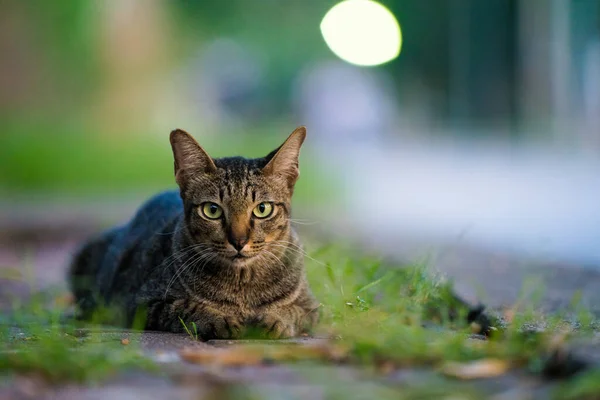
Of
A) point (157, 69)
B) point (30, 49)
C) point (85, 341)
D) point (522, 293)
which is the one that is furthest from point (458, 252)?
point (157, 69)

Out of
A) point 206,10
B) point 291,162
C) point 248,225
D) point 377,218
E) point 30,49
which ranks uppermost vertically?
point 206,10

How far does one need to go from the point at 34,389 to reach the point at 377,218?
8.47 m

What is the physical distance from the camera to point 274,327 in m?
3.71

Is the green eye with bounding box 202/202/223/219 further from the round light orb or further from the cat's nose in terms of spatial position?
the round light orb

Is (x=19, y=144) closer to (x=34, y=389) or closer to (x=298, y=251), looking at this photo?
(x=298, y=251)

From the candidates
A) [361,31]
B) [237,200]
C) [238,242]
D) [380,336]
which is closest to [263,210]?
[237,200]

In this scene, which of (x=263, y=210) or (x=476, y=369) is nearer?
(x=476, y=369)

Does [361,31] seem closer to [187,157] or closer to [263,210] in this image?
[187,157]

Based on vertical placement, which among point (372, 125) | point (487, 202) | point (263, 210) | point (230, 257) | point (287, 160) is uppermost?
point (372, 125)

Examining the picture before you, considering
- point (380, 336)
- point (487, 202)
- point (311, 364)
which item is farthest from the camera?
point (487, 202)

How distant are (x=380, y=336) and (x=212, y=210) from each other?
116 centimetres

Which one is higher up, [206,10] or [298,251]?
[206,10]

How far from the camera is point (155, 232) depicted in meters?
4.63

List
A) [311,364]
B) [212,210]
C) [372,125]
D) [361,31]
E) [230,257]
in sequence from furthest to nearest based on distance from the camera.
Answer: [372,125]
[361,31]
[212,210]
[230,257]
[311,364]
